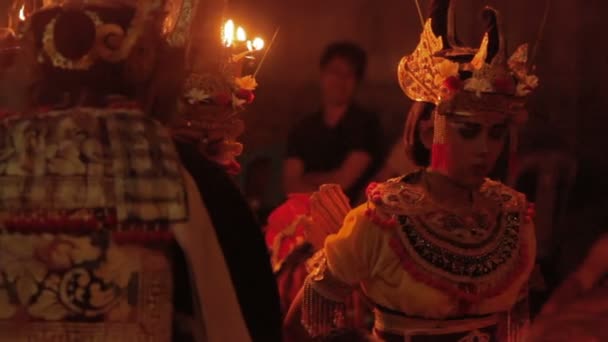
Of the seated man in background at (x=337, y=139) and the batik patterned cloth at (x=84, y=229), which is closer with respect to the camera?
the batik patterned cloth at (x=84, y=229)

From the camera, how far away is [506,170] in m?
3.45

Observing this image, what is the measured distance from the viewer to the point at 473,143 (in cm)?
279

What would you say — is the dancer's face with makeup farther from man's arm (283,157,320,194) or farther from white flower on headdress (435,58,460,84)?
man's arm (283,157,320,194)

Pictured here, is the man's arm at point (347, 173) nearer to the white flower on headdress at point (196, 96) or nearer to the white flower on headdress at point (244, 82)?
the white flower on headdress at point (244, 82)

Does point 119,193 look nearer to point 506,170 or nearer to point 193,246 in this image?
point 193,246

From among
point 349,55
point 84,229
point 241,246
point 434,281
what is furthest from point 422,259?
point 349,55

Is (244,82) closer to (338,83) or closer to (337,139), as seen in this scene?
(337,139)

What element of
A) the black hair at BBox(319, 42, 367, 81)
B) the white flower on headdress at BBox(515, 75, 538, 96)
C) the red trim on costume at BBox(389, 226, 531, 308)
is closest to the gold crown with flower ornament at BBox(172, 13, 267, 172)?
the red trim on costume at BBox(389, 226, 531, 308)

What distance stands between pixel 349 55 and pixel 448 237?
2.12 metres

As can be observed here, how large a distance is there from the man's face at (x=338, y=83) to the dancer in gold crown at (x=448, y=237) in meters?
1.75

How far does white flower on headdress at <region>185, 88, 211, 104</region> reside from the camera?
3.04 metres

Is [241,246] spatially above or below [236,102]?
below

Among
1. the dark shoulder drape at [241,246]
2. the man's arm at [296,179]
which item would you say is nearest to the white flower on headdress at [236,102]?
the dark shoulder drape at [241,246]

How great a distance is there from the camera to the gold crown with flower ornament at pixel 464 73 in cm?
279
